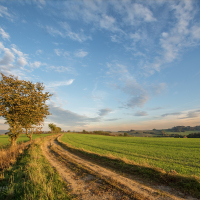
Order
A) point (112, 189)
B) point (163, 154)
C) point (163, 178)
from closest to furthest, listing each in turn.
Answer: point (112, 189) < point (163, 178) < point (163, 154)

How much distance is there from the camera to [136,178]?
763 cm

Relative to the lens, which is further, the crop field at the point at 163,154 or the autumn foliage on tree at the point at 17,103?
the autumn foliage on tree at the point at 17,103

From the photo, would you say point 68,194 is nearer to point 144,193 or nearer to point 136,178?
point 144,193

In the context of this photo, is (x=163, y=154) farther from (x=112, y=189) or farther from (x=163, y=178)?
(x=112, y=189)

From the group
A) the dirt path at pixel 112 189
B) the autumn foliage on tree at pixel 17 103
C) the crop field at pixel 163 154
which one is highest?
the autumn foliage on tree at pixel 17 103

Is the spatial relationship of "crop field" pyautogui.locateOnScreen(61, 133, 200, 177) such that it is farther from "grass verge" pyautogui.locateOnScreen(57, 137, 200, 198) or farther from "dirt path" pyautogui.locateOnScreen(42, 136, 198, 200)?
"dirt path" pyautogui.locateOnScreen(42, 136, 198, 200)

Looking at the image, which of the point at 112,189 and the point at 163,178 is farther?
the point at 163,178

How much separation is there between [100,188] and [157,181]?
3404 millimetres

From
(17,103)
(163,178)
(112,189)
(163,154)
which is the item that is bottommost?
(163,154)

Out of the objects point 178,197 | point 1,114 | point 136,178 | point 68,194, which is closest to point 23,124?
point 1,114

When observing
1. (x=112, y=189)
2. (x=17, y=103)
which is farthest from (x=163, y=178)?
(x=17, y=103)

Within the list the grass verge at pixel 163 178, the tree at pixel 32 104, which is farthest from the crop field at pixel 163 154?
the tree at pixel 32 104

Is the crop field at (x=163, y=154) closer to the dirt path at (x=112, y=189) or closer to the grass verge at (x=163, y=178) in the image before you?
the grass verge at (x=163, y=178)

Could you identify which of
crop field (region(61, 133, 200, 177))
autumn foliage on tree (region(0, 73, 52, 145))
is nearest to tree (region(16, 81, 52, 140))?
autumn foliage on tree (region(0, 73, 52, 145))
